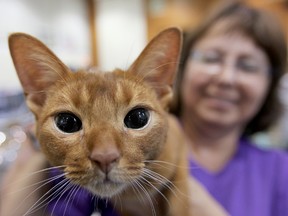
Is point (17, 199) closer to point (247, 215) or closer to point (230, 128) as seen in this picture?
point (247, 215)

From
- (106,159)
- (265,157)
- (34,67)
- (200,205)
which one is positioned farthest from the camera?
(265,157)

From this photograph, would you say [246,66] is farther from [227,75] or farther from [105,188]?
[105,188]

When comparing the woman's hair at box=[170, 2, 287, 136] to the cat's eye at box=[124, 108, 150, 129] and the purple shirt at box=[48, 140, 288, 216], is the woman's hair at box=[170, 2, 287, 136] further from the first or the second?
the cat's eye at box=[124, 108, 150, 129]

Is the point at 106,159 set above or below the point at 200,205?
above

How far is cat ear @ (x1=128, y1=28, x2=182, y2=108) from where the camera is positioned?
0.58 meters

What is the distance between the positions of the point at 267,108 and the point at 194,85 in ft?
1.59

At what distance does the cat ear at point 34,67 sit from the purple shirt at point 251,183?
61 centimetres

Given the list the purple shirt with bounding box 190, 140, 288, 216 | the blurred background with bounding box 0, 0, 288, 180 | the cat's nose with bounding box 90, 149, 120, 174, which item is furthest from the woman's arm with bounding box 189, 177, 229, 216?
the blurred background with bounding box 0, 0, 288, 180

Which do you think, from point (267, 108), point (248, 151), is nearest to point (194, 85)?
point (248, 151)

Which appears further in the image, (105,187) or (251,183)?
(251,183)

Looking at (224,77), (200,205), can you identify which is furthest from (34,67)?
(224,77)

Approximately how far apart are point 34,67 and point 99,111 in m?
0.17

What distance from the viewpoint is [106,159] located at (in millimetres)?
477

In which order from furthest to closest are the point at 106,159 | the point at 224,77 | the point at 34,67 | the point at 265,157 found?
the point at 265,157 → the point at 224,77 → the point at 34,67 → the point at 106,159
